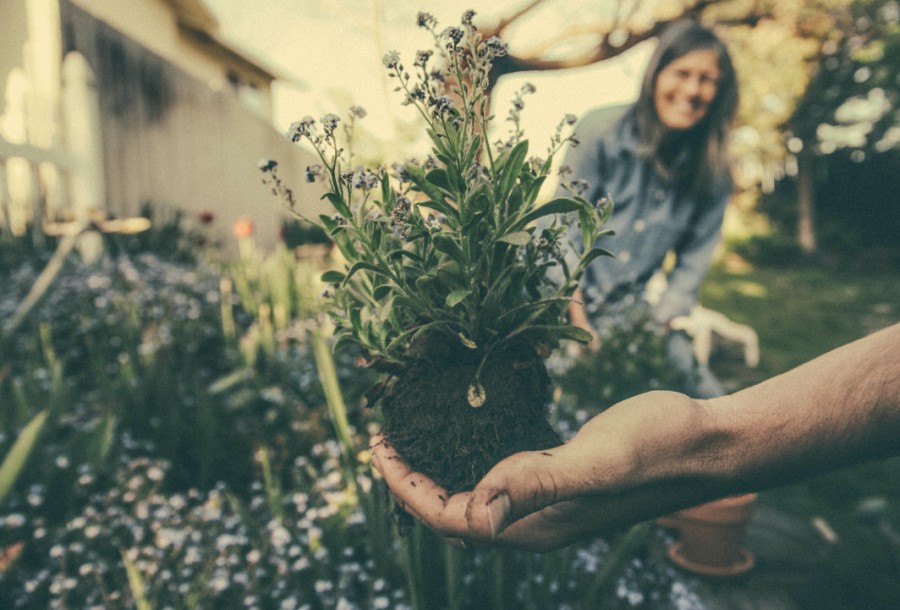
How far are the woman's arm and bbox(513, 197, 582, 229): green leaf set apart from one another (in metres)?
0.34

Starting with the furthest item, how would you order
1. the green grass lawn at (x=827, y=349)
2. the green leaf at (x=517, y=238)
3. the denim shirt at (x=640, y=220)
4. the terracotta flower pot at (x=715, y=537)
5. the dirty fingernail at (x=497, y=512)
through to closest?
the denim shirt at (x=640, y=220), the green grass lawn at (x=827, y=349), the terracotta flower pot at (x=715, y=537), the green leaf at (x=517, y=238), the dirty fingernail at (x=497, y=512)

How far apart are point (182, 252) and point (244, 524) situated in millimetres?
4040

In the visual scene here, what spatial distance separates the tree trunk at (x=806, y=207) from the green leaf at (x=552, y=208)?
15.4m

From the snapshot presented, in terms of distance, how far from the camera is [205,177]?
697 centimetres

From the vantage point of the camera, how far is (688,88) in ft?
8.21

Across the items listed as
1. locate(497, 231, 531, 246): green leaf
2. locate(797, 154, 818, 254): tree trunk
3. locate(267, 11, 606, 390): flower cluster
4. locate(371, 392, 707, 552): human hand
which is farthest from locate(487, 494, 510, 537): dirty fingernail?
locate(797, 154, 818, 254): tree trunk

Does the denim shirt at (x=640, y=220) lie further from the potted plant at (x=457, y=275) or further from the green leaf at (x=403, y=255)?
the green leaf at (x=403, y=255)

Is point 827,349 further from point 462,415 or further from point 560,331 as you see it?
point 462,415

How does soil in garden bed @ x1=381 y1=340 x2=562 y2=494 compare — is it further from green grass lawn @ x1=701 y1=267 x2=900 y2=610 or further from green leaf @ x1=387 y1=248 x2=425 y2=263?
green grass lawn @ x1=701 y1=267 x2=900 y2=610

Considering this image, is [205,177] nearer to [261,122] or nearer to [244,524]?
[261,122]

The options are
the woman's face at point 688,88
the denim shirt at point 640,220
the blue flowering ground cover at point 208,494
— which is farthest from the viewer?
the denim shirt at point 640,220

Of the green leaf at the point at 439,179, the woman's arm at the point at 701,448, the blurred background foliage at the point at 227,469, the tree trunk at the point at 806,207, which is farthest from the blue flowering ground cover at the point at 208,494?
the tree trunk at the point at 806,207

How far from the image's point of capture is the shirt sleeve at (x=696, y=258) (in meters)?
2.79

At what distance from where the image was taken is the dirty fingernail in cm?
78
